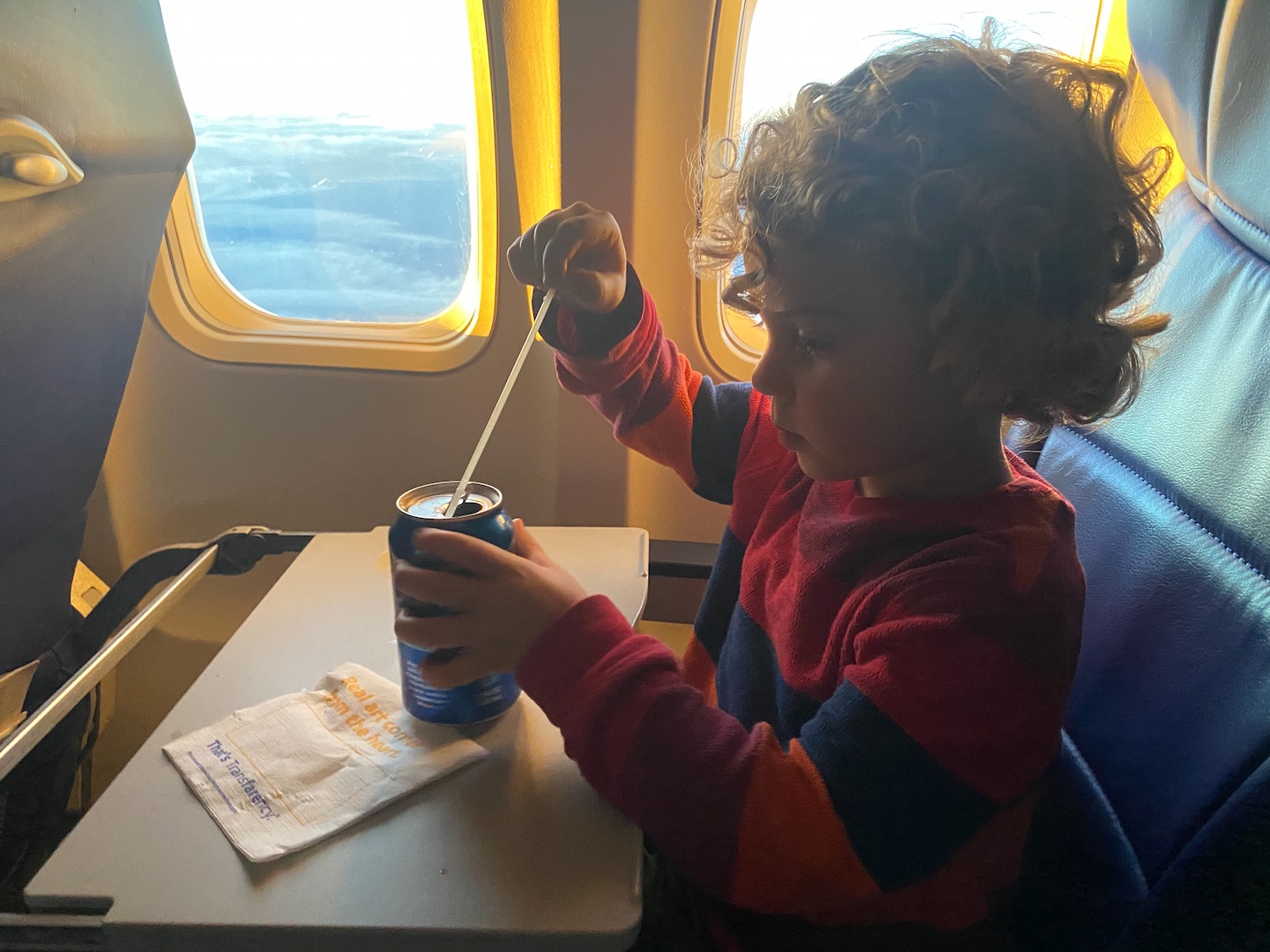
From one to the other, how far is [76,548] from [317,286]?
0.59 meters

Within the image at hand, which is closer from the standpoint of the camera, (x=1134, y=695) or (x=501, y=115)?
(x=1134, y=695)

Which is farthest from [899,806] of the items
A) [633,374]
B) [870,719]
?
[633,374]

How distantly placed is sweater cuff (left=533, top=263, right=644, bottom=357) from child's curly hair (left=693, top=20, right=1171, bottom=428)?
0.28 m

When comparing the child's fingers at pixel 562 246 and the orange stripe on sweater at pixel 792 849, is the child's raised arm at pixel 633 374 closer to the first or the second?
the child's fingers at pixel 562 246

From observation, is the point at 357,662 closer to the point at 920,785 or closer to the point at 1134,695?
the point at 920,785

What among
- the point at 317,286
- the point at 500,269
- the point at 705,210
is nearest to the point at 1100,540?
the point at 705,210

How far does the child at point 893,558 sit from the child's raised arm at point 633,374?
7.8 inches

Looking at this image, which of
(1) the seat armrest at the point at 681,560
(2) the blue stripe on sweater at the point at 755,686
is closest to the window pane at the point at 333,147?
(1) the seat armrest at the point at 681,560

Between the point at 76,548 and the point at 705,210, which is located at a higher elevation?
the point at 705,210

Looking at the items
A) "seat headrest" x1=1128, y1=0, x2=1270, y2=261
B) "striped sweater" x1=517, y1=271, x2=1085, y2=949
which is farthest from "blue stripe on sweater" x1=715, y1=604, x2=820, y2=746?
"seat headrest" x1=1128, y1=0, x2=1270, y2=261

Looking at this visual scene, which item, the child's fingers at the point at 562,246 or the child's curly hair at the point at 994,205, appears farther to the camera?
the child's fingers at the point at 562,246

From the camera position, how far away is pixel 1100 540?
2.45ft

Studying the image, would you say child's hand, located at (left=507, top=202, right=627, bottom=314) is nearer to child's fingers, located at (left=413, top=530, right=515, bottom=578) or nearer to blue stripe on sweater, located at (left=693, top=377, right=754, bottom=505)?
blue stripe on sweater, located at (left=693, top=377, right=754, bottom=505)

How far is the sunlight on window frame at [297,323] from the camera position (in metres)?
1.35
